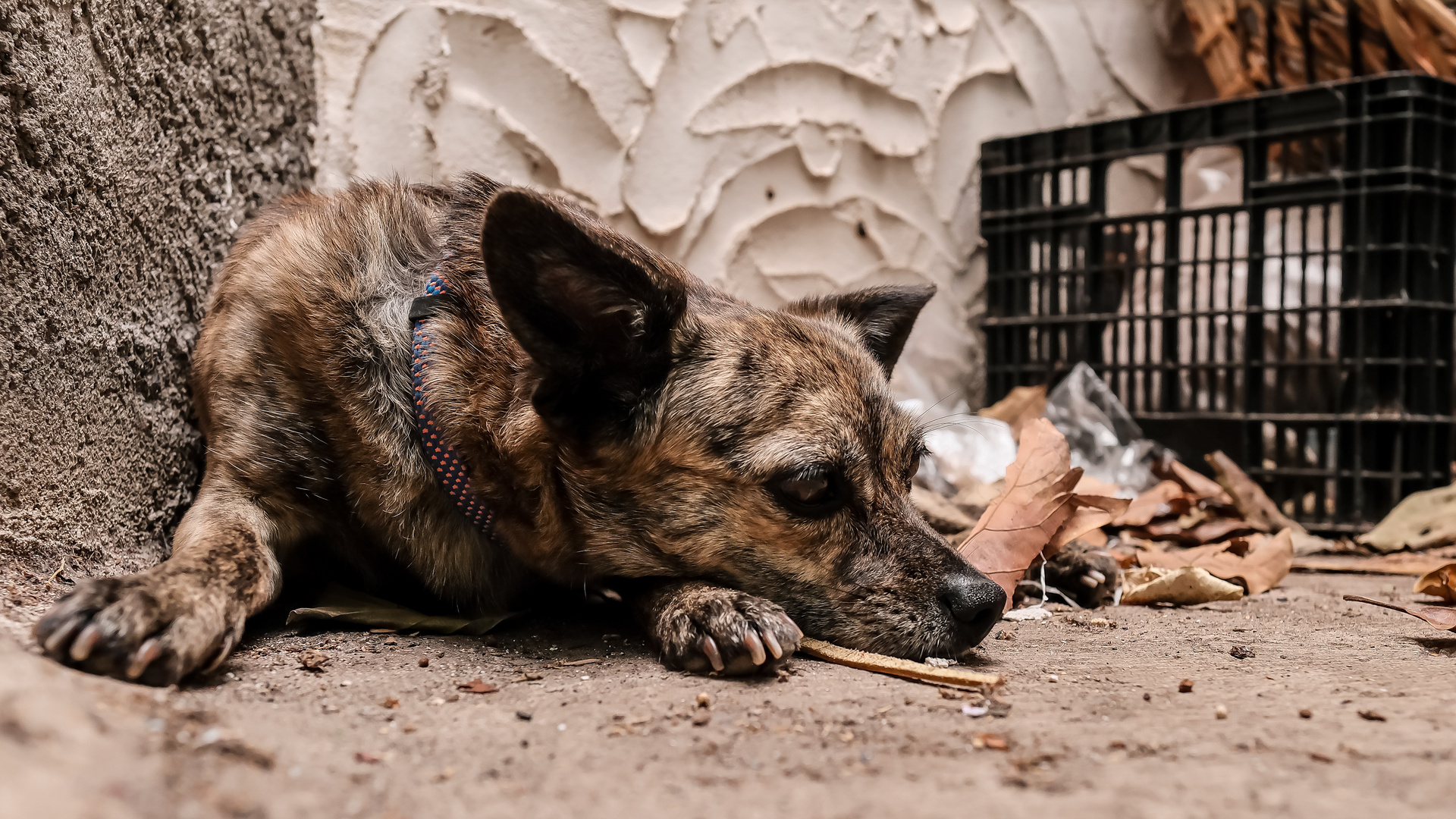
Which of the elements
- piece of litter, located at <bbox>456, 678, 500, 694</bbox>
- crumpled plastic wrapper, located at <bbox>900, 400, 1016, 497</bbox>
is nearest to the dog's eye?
piece of litter, located at <bbox>456, 678, 500, 694</bbox>

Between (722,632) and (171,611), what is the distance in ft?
3.20

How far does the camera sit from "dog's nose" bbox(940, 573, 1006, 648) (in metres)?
2.08

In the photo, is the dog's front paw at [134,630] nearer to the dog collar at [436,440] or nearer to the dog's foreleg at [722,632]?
the dog collar at [436,440]

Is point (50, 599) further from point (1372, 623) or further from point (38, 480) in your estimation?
point (1372, 623)

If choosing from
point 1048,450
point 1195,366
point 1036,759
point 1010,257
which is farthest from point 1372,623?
point 1010,257

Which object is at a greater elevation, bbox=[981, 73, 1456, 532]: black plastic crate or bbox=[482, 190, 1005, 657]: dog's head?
bbox=[981, 73, 1456, 532]: black plastic crate

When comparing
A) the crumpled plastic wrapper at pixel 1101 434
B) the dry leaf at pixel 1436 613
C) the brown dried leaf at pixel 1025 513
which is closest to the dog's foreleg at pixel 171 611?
the brown dried leaf at pixel 1025 513

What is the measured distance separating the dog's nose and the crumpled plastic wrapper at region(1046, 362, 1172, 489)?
7.80ft

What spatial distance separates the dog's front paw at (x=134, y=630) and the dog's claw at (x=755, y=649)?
3.13 ft

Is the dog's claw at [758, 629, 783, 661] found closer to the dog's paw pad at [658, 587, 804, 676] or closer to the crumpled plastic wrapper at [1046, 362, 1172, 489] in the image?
the dog's paw pad at [658, 587, 804, 676]

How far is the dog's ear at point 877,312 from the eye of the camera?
9.80 ft

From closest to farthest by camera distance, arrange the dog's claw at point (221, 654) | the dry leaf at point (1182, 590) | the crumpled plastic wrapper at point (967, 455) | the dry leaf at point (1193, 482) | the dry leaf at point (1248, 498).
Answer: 1. the dog's claw at point (221, 654)
2. the dry leaf at point (1182, 590)
3. the dry leaf at point (1248, 498)
4. the dry leaf at point (1193, 482)
5. the crumpled plastic wrapper at point (967, 455)

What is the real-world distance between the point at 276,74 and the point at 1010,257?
3408 mm

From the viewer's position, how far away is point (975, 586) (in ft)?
6.92
